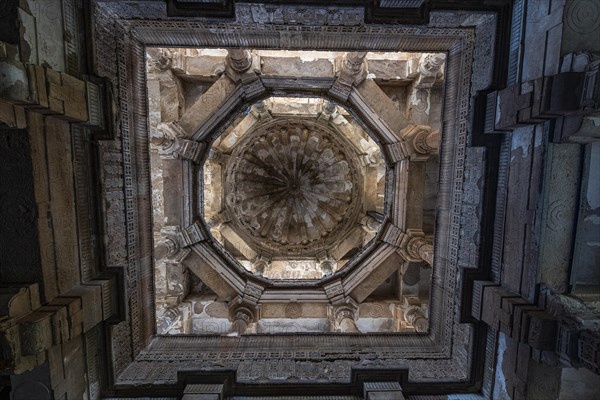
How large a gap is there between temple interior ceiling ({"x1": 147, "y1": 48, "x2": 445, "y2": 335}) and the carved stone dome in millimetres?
637

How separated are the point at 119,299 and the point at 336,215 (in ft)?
35.1

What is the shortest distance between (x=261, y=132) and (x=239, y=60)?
567 cm

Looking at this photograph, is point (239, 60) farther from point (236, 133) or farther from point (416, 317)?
point (416, 317)

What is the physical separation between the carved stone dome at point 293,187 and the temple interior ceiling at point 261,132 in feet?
2.09

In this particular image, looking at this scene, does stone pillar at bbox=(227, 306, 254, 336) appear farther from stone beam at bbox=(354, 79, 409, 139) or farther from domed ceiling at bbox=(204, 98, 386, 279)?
stone beam at bbox=(354, 79, 409, 139)

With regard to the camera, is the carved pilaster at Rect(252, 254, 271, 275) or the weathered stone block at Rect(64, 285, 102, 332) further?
the carved pilaster at Rect(252, 254, 271, 275)

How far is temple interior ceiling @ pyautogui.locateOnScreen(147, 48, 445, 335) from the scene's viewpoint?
7688 mm

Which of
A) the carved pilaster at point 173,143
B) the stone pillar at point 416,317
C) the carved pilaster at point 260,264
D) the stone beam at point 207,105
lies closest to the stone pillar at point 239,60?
the stone beam at point 207,105

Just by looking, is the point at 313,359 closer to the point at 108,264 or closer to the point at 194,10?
the point at 108,264

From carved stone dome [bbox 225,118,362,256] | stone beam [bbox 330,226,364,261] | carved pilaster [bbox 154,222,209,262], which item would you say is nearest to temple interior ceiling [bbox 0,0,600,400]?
carved pilaster [bbox 154,222,209,262]

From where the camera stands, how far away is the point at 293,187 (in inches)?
607

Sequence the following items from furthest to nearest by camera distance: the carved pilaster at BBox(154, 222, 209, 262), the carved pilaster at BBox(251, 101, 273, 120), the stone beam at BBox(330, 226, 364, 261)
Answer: the stone beam at BBox(330, 226, 364, 261) < the carved pilaster at BBox(251, 101, 273, 120) < the carved pilaster at BBox(154, 222, 209, 262)

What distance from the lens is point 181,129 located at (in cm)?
768

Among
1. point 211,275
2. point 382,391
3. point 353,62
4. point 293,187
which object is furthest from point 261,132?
point 382,391
